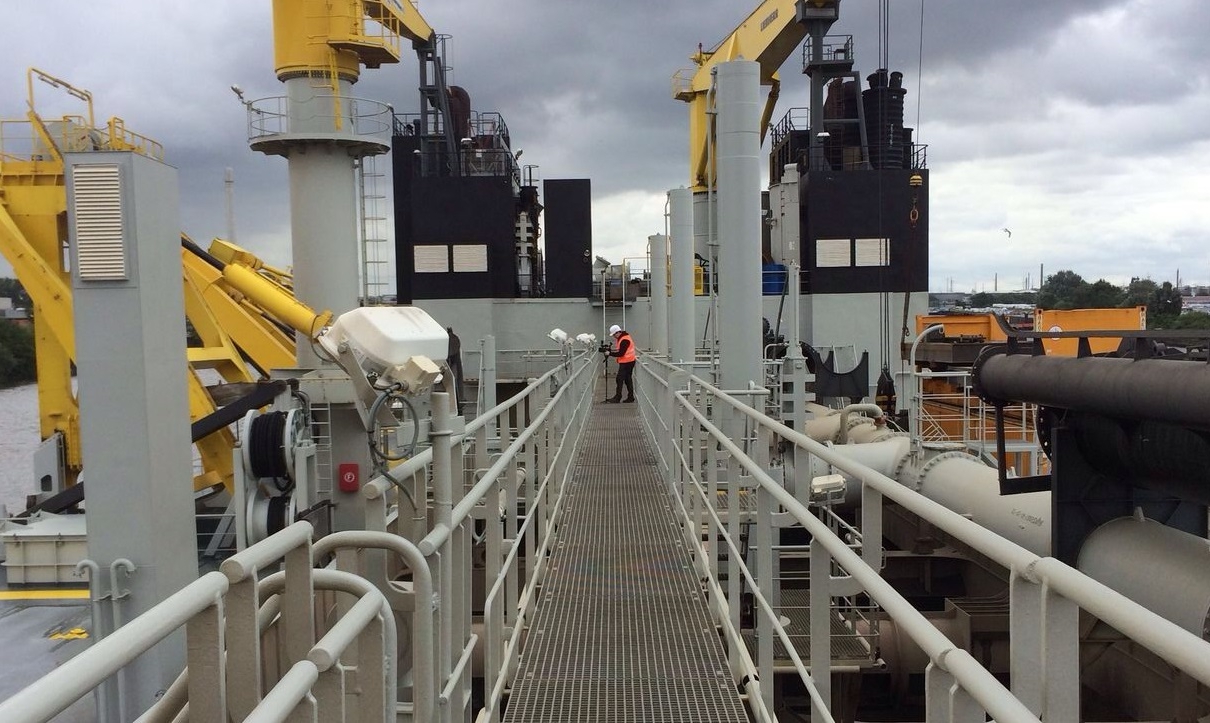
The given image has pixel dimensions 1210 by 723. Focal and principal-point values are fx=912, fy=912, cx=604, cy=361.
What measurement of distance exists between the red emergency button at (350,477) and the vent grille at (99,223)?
227cm

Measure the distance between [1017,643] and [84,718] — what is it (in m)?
9.21

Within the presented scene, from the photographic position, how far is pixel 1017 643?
159 cm

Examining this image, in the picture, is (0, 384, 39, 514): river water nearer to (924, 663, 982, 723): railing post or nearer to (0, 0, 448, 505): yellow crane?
(0, 0, 448, 505): yellow crane

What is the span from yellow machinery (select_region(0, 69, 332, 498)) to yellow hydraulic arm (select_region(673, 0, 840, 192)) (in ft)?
33.8

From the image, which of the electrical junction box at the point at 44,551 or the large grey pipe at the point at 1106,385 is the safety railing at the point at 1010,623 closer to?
the large grey pipe at the point at 1106,385

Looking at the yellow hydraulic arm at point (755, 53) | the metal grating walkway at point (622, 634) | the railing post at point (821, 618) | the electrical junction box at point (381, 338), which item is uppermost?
the yellow hydraulic arm at point (755, 53)

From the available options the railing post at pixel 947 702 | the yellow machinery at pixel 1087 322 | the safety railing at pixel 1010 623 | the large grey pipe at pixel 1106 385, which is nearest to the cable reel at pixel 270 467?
the safety railing at pixel 1010 623

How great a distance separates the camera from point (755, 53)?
2366cm

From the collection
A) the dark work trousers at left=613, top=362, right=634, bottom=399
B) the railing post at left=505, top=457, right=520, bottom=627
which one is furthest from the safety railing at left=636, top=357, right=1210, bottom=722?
the dark work trousers at left=613, top=362, right=634, bottom=399

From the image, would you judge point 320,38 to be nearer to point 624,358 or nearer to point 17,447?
point 624,358

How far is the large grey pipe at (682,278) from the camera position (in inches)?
589

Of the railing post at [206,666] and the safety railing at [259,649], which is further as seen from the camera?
the railing post at [206,666]

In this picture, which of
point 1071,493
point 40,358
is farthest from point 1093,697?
point 40,358

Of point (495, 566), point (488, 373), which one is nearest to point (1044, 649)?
point (495, 566)
